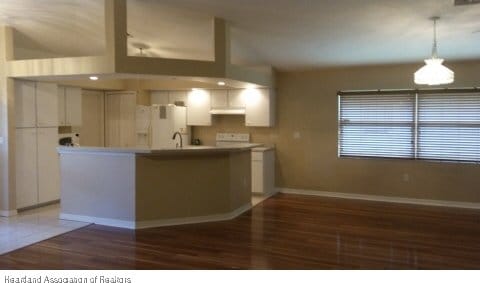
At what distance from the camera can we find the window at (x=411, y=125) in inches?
245

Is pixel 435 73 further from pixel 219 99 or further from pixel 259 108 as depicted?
pixel 219 99

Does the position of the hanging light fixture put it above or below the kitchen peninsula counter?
above

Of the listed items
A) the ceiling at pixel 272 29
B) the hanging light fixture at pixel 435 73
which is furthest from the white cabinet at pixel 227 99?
the hanging light fixture at pixel 435 73

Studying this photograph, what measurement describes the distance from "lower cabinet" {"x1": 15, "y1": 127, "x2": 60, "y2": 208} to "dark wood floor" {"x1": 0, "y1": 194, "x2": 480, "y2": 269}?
5.16 feet

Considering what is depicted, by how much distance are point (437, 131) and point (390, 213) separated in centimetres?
160

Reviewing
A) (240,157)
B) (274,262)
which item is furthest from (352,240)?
(240,157)

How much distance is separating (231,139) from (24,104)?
11.3 ft

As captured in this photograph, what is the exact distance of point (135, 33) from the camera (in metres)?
5.94

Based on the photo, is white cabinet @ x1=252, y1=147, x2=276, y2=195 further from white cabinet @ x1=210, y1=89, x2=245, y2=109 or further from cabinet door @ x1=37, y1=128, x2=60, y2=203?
cabinet door @ x1=37, y1=128, x2=60, y2=203

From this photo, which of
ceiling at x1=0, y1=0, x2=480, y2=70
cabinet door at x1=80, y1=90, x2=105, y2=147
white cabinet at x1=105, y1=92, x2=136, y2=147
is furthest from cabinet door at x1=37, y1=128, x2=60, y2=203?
white cabinet at x1=105, y1=92, x2=136, y2=147

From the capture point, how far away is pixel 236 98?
7.34 metres

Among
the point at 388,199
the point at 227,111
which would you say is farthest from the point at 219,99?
the point at 388,199

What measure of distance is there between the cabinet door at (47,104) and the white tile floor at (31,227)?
4.23 ft

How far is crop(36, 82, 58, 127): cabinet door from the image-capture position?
5977 mm
